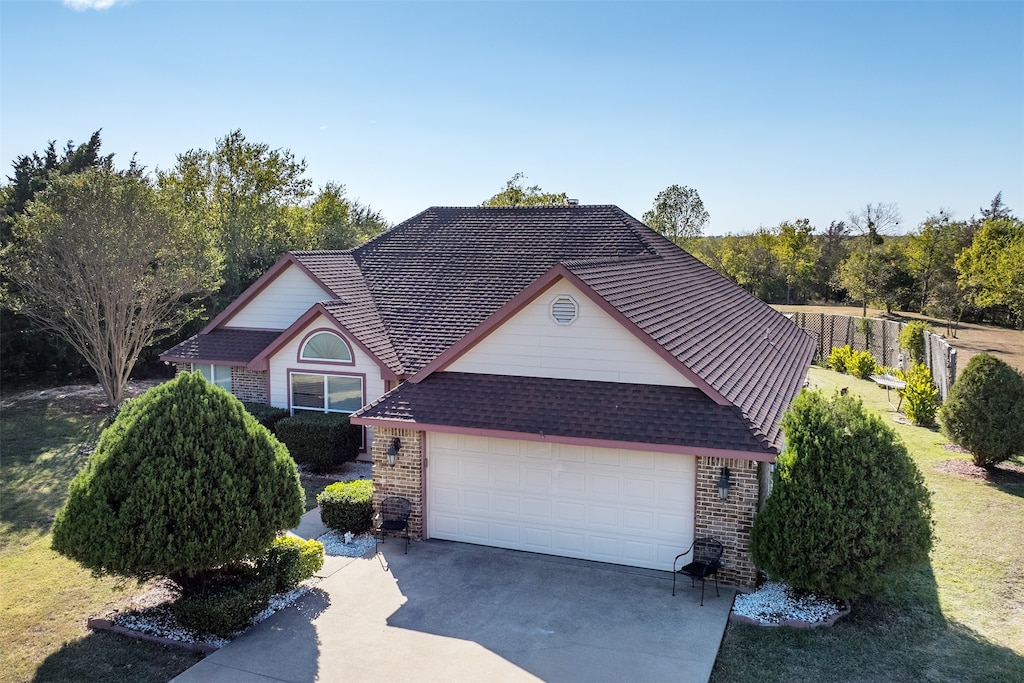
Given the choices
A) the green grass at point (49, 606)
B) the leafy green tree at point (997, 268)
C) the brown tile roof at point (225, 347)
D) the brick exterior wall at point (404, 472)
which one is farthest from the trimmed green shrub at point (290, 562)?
the leafy green tree at point (997, 268)

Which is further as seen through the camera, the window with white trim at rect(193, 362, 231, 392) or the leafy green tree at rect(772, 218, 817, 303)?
the leafy green tree at rect(772, 218, 817, 303)

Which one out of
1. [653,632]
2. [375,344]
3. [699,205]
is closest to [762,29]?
[375,344]

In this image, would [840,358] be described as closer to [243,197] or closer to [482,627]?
[482,627]

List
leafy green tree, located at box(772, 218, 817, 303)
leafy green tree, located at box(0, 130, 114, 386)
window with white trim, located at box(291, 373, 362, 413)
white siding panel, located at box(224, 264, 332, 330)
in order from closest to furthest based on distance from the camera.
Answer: window with white trim, located at box(291, 373, 362, 413) → white siding panel, located at box(224, 264, 332, 330) → leafy green tree, located at box(0, 130, 114, 386) → leafy green tree, located at box(772, 218, 817, 303)

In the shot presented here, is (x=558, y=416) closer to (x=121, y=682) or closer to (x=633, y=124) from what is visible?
(x=121, y=682)

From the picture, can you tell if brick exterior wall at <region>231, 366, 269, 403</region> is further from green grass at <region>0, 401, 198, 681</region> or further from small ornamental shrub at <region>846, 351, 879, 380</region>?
small ornamental shrub at <region>846, 351, 879, 380</region>

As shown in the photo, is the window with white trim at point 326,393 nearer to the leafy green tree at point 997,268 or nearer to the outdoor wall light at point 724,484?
the outdoor wall light at point 724,484

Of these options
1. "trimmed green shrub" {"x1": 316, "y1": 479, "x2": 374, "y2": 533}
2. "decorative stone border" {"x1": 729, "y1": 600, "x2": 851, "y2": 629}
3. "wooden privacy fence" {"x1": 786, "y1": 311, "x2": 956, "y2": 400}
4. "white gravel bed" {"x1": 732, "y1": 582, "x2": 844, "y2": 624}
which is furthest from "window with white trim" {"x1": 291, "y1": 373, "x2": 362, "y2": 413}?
"wooden privacy fence" {"x1": 786, "y1": 311, "x2": 956, "y2": 400}
